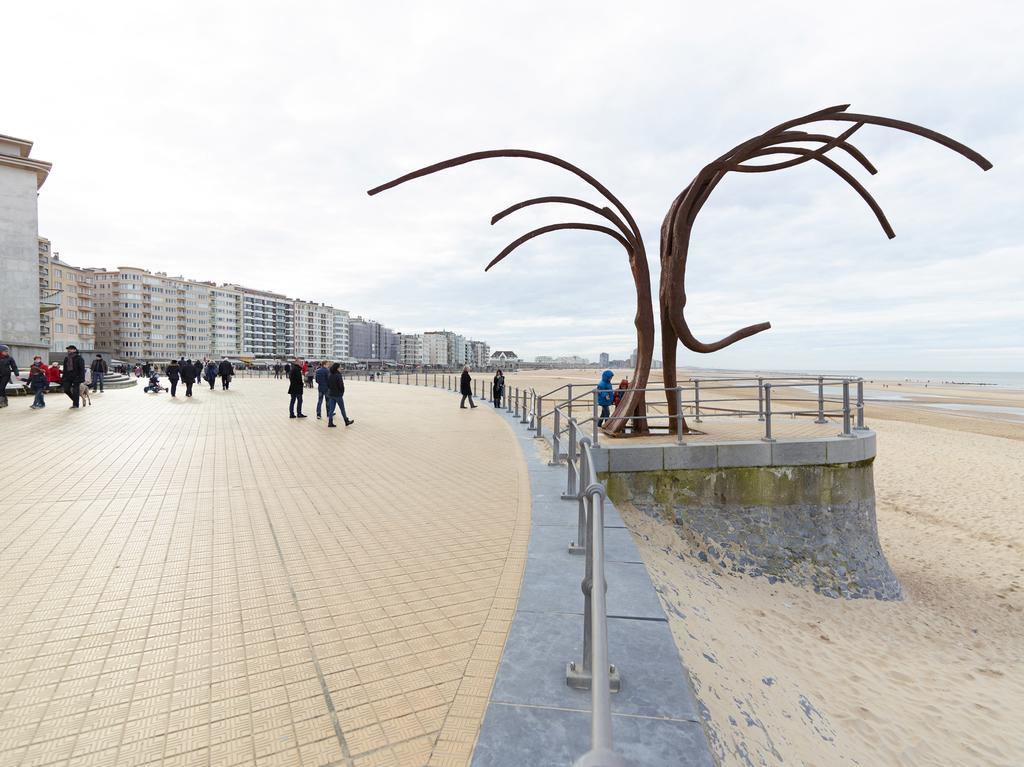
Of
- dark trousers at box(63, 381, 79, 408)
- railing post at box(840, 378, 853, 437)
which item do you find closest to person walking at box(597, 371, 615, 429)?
railing post at box(840, 378, 853, 437)

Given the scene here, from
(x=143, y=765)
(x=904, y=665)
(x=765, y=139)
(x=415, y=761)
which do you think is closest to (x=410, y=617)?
(x=415, y=761)

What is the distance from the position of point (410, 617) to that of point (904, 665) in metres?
5.82

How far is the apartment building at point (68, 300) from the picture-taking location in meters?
78.0

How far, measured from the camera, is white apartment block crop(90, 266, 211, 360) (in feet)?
332

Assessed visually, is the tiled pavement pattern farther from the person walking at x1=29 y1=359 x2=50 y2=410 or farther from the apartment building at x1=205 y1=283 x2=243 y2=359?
the apartment building at x1=205 y1=283 x2=243 y2=359

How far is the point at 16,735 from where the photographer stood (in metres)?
2.33

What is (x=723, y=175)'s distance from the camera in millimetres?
9406

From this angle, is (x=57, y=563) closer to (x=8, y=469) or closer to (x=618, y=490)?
(x=8, y=469)

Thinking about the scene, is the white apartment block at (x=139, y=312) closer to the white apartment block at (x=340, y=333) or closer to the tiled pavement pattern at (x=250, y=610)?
the white apartment block at (x=340, y=333)

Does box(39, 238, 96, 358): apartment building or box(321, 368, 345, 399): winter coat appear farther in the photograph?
box(39, 238, 96, 358): apartment building

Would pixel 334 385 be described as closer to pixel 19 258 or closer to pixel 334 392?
pixel 334 392

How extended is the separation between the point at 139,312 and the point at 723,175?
123m

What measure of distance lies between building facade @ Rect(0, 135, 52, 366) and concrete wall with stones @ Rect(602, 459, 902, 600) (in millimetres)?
38501

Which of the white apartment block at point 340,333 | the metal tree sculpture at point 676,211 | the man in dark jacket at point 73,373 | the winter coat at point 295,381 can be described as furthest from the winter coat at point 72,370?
the white apartment block at point 340,333
